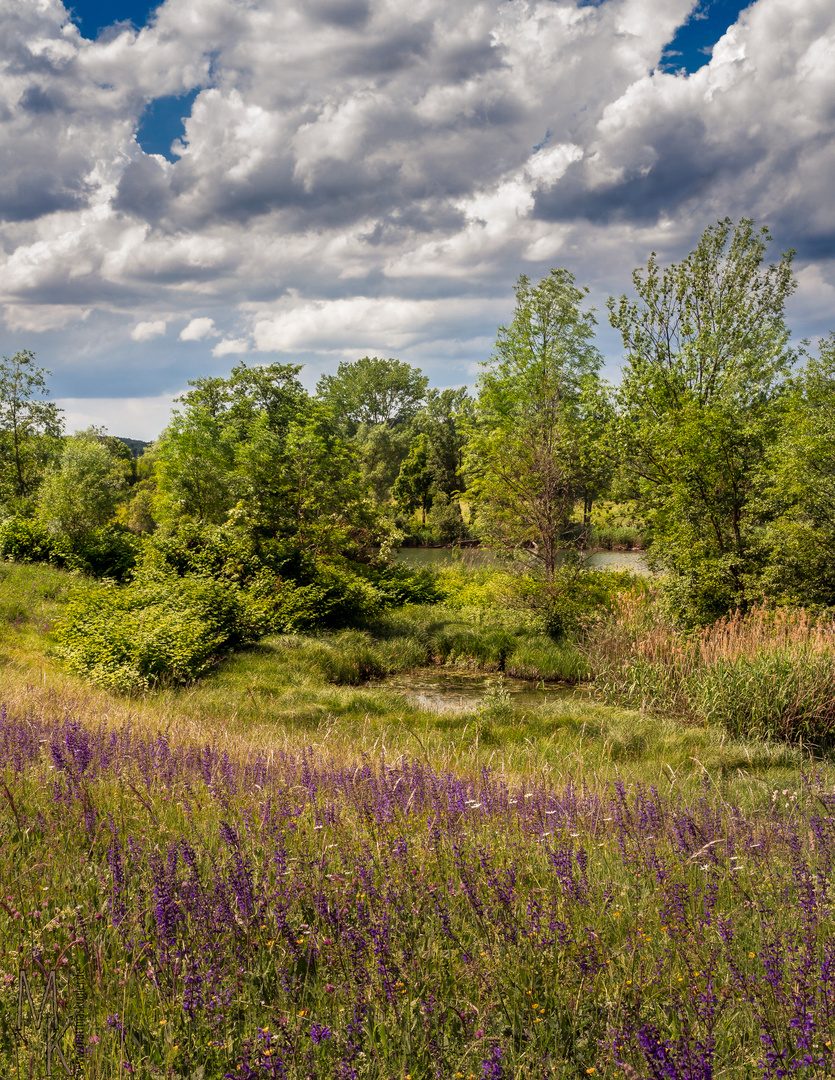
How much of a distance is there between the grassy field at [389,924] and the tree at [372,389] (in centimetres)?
6705

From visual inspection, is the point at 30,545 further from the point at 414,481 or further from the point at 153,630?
the point at 414,481

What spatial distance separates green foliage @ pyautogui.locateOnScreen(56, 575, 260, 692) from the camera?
11.4 meters

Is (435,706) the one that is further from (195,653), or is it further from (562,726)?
(195,653)

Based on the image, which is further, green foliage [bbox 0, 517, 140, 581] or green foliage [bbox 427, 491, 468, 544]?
green foliage [bbox 427, 491, 468, 544]

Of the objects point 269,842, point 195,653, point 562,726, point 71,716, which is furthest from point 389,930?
point 195,653

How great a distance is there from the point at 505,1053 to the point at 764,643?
982 centimetres

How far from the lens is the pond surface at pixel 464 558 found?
2814 cm

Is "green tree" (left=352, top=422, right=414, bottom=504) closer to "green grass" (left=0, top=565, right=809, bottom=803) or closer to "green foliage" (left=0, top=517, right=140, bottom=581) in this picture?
"green foliage" (left=0, top=517, right=140, bottom=581)

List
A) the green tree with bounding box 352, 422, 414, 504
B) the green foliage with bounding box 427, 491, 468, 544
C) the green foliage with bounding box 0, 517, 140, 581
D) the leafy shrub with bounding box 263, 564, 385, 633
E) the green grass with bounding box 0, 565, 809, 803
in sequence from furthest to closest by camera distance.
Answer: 1. the green tree with bounding box 352, 422, 414, 504
2. the green foliage with bounding box 427, 491, 468, 544
3. the green foliage with bounding box 0, 517, 140, 581
4. the leafy shrub with bounding box 263, 564, 385, 633
5. the green grass with bounding box 0, 565, 809, 803

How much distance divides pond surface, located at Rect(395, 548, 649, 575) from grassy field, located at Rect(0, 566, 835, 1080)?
2202 cm

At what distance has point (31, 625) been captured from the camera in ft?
47.7

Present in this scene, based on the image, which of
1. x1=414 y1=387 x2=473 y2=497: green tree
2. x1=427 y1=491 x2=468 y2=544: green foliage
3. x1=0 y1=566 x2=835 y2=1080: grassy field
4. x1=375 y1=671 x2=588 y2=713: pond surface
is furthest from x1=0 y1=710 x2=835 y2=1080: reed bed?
x1=414 y1=387 x2=473 y2=497: green tree

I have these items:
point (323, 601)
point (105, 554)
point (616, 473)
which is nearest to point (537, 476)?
point (616, 473)

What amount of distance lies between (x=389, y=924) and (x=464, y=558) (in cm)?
2926
